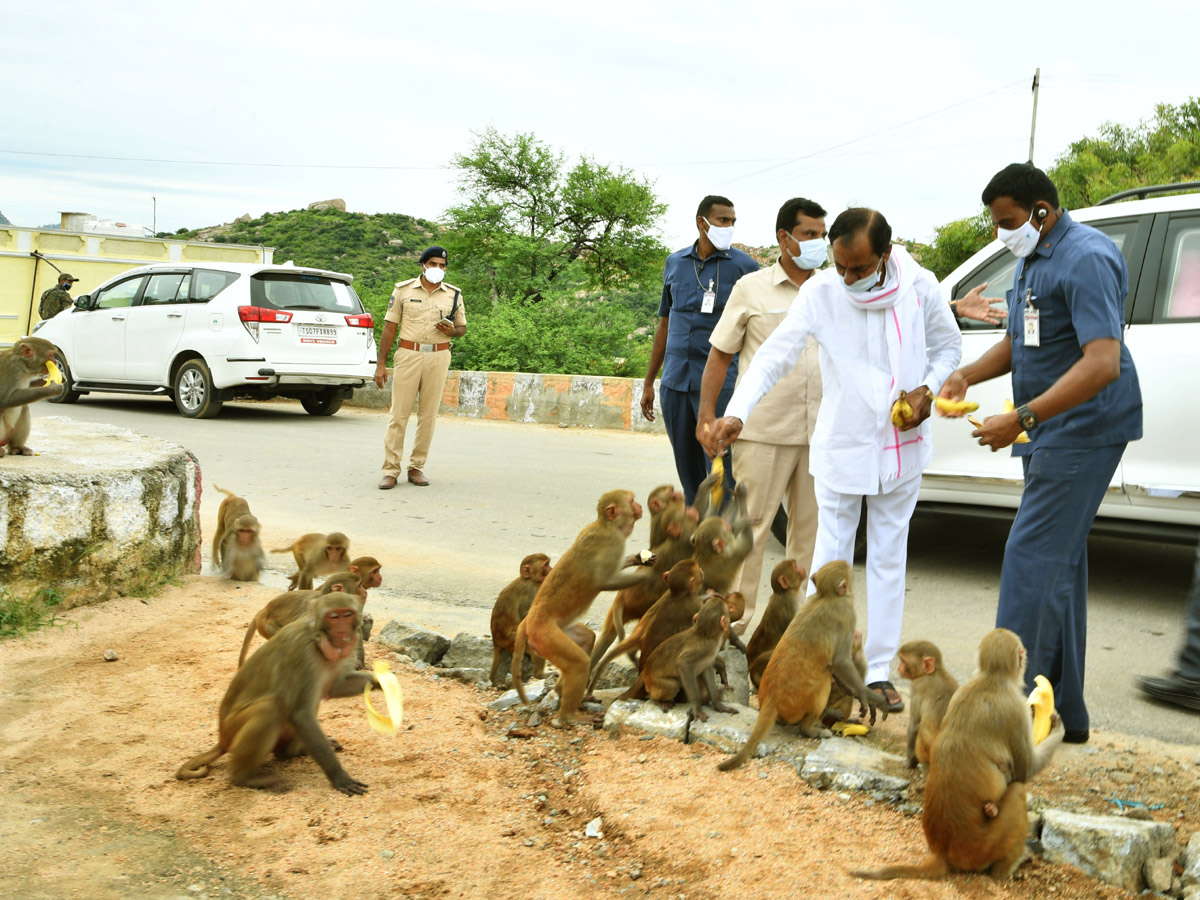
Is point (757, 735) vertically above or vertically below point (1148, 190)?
below

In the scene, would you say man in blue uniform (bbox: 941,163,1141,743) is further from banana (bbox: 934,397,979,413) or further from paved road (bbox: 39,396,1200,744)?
paved road (bbox: 39,396,1200,744)

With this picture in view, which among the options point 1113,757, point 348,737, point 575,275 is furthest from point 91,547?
point 575,275

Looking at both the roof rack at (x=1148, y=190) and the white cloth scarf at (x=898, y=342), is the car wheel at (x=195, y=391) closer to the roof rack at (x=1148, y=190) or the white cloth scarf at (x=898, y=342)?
the roof rack at (x=1148, y=190)

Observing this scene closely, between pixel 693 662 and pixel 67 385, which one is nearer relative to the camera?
pixel 693 662

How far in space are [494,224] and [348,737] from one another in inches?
945

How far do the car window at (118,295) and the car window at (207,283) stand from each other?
123cm

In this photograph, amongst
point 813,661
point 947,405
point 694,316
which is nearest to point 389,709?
point 813,661

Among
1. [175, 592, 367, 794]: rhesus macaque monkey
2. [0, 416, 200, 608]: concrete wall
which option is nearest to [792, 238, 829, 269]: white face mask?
[175, 592, 367, 794]: rhesus macaque monkey

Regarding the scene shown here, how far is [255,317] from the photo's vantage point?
1388 centimetres

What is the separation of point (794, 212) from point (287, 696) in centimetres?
328

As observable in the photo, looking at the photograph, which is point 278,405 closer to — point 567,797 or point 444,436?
point 444,436

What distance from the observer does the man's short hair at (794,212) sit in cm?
517

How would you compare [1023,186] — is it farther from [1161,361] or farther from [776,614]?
[1161,361]

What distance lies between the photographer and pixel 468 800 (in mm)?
3377
